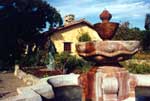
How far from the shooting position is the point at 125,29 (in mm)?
41312

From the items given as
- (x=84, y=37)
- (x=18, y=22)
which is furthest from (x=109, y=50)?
(x=84, y=37)

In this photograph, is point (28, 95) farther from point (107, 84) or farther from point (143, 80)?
point (143, 80)

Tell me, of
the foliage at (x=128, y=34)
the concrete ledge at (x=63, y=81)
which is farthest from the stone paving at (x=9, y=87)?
the foliage at (x=128, y=34)

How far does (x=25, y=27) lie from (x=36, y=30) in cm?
122

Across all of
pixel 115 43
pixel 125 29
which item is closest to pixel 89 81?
pixel 115 43

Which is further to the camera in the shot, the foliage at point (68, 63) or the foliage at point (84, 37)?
the foliage at point (84, 37)

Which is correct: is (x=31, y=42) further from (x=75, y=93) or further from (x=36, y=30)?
(x=75, y=93)

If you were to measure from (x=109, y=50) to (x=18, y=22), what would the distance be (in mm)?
26925

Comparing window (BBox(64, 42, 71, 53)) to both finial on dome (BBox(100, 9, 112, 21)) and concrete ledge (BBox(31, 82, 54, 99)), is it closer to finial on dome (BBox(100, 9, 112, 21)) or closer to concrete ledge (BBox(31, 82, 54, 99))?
concrete ledge (BBox(31, 82, 54, 99))

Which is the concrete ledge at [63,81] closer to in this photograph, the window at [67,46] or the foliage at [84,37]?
the foliage at [84,37]

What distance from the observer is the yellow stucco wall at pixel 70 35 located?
3544 centimetres

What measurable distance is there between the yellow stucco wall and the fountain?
88.6ft

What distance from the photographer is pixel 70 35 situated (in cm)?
3572

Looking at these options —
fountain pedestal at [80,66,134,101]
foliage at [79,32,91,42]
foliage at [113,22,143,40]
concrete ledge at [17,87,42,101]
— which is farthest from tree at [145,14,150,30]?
concrete ledge at [17,87,42,101]
